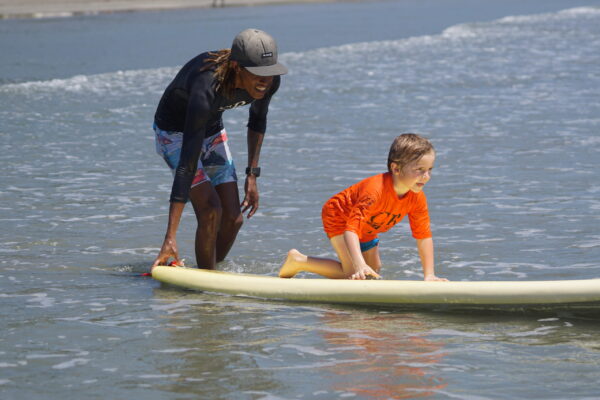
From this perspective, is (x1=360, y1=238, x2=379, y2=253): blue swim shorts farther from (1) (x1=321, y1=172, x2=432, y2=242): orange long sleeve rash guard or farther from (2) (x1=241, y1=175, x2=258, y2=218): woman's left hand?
(2) (x1=241, y1=175, x2=258, y2=218): woman's left hand

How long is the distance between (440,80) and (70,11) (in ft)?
79.0

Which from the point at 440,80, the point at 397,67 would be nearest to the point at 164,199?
the point at 440,80

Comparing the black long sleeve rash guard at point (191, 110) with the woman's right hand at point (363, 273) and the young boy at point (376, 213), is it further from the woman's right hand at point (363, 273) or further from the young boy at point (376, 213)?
the woman's right hand at point (363, 273)

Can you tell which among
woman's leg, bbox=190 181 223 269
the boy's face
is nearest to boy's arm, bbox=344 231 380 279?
the boy's face

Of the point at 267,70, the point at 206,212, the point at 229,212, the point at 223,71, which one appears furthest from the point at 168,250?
the point at 267,70

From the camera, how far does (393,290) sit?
5402mm

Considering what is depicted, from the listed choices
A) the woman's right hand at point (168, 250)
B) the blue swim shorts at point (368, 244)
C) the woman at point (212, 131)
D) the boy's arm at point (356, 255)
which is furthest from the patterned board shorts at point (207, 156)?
the boy's arm at point (356, 255)

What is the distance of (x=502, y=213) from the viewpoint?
8.02m

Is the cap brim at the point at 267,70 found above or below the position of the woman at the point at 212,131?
above

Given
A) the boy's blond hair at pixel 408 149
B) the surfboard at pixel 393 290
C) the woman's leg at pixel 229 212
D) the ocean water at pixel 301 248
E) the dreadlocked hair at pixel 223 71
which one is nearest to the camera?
the ocean water at pixel 301 248

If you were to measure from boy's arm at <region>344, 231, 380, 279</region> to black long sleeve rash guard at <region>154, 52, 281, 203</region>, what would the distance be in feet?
2.92

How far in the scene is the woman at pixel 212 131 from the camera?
18.1 ft

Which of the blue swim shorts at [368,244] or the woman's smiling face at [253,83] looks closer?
the woman's smiling face at [253,83]

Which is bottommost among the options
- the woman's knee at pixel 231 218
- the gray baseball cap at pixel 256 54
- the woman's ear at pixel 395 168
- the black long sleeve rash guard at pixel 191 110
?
the woman's knee at pixel 231 218
